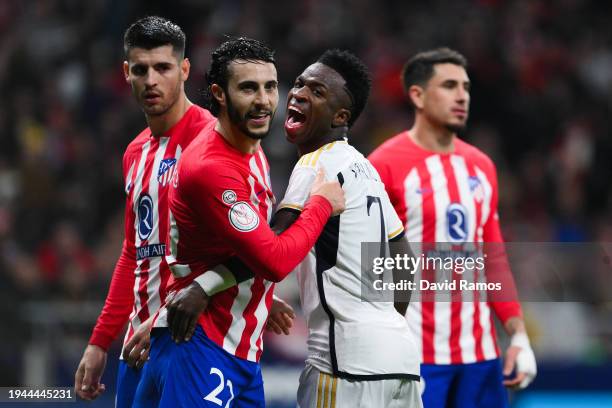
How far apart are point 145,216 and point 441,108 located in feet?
6.46

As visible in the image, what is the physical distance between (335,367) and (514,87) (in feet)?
24.9

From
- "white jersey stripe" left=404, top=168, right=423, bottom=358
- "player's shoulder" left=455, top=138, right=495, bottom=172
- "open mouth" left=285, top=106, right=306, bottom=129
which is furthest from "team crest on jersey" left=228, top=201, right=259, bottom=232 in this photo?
"player's shoulder" left=455, top=138, right=495, bottom=172

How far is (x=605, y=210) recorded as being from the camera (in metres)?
10.1

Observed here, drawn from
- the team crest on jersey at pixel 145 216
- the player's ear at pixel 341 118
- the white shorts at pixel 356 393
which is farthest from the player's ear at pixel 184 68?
the white shorts at pixel 356 393

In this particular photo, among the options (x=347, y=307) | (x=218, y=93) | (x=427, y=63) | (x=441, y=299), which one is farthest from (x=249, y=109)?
(x=427, y=63)

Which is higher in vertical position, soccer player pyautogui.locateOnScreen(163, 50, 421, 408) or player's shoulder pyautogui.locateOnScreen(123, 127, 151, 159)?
player's shoulder pyautogui.locateOnScreen(123, 127, 151, 159)

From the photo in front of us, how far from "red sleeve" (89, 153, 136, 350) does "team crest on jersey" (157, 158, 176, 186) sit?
314mm

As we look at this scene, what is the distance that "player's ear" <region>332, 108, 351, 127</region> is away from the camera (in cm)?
418

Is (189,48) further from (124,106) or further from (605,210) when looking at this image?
(605,210)

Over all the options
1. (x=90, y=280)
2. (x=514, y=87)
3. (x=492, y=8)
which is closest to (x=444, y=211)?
(x=90, y=280)

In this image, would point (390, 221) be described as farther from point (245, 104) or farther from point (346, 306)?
point (245, 104)

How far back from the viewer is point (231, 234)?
3.63m

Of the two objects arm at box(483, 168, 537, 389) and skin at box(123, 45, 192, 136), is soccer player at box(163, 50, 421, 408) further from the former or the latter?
arm at box(483, 168, 537, 389)

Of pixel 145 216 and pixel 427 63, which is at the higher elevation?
pixel 427 63
